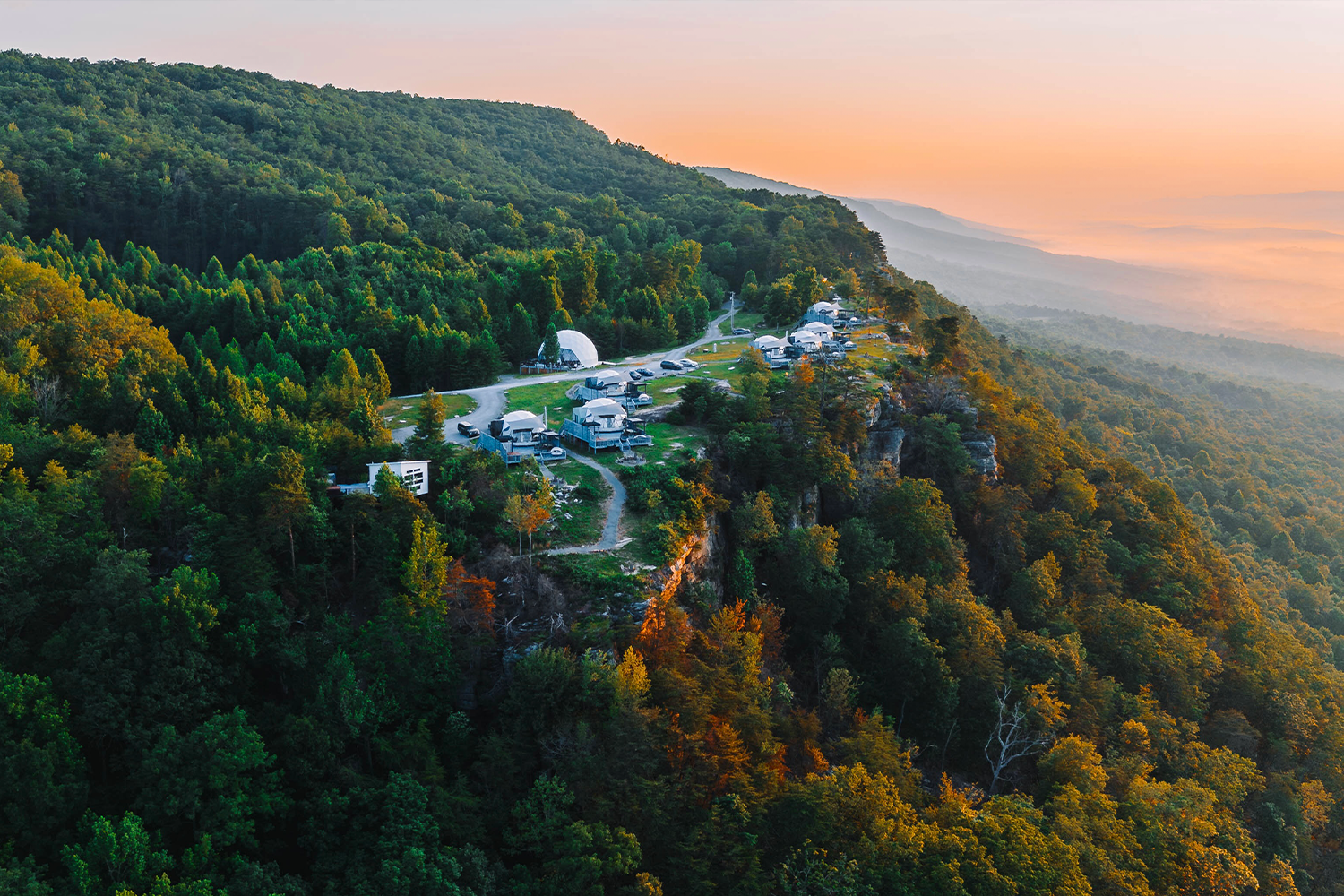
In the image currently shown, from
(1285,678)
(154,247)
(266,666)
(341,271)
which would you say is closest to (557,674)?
(266,666)

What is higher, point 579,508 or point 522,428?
point 522,428

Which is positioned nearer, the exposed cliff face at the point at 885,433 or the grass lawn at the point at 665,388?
the exposed cliff face at the point at 885,433

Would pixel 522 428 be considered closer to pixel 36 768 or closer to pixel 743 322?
pixel 36 768

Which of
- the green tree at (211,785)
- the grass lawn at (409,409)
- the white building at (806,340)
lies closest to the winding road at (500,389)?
the grass lawn at (409,409)

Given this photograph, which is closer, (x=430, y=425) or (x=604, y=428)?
(x=430, y=425)

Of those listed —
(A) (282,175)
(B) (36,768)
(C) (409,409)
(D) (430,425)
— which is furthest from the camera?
(A) (282,175)

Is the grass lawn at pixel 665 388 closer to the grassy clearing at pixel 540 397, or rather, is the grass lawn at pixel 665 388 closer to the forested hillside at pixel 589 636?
the forested hillside at pixel 589 636

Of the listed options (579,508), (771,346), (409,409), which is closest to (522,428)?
(579,508)
